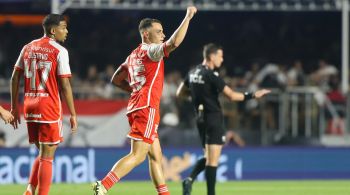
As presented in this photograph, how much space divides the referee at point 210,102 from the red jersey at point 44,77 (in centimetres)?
303

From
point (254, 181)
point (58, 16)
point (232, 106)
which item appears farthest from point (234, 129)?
point (58, 16)

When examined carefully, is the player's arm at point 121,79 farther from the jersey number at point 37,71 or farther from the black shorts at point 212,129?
the black shorts at point 212,129

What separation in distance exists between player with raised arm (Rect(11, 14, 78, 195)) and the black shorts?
3088 mm

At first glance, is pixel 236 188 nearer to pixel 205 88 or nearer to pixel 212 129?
pixel 212 129

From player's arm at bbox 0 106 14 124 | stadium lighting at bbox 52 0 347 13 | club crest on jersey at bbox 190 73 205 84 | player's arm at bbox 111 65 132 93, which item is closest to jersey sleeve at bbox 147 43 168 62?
player's arm at bbox 111 65 132 93

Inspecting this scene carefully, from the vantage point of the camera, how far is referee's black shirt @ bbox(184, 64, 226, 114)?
1425 cm

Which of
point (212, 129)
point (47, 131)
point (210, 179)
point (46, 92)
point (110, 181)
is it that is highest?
point (46, 92)

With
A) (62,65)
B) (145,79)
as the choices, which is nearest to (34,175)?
(62,65)

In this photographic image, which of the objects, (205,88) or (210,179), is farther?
(205,88)

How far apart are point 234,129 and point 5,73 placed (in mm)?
6404

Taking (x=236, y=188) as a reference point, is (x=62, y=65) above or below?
above

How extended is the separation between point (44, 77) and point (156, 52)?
126 centimetres

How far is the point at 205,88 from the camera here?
47.2ft

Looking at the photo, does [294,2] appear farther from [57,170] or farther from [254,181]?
[57,170]
